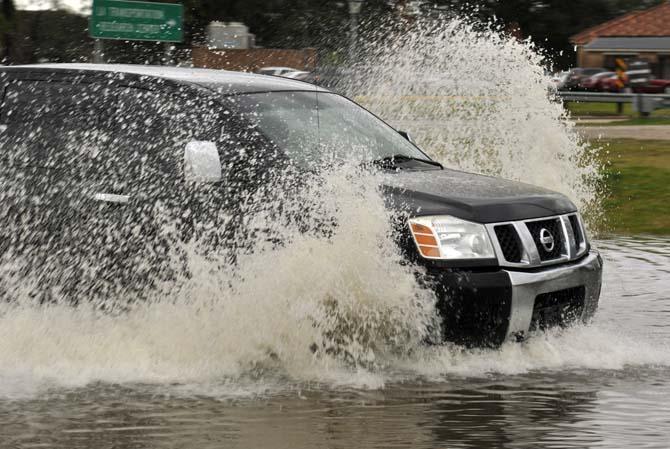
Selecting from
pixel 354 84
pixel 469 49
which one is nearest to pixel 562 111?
pixel 469 49

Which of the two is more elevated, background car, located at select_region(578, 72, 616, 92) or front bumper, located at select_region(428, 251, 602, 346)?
front bumper, located at select_region(428, 251, 602, 346)

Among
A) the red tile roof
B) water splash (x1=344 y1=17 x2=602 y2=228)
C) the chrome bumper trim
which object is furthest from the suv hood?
the red tile roof

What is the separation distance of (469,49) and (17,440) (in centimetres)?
1138

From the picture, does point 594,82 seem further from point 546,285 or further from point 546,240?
point 546,285

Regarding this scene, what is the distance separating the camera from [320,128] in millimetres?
7449

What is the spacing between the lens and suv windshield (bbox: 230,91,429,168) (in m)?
7.00

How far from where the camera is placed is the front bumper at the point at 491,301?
6441mm

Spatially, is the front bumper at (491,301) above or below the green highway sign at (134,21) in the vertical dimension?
below

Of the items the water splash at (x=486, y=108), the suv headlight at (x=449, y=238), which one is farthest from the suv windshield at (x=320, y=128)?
the water splash at (x=486, y=108)

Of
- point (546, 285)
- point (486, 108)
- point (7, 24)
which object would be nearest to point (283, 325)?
point (546, 285)

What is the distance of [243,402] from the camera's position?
6.00 meters

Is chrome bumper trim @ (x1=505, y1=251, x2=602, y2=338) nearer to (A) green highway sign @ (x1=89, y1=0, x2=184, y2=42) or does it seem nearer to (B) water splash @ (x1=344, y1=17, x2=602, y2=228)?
(B) water splash @ (x1=344, y1=17, x2=602, y2=228)

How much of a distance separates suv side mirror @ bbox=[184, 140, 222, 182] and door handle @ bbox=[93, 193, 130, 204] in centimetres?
40

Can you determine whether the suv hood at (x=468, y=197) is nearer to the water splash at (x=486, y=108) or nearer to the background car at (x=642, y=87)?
the water splash at (x=486, y=108)
